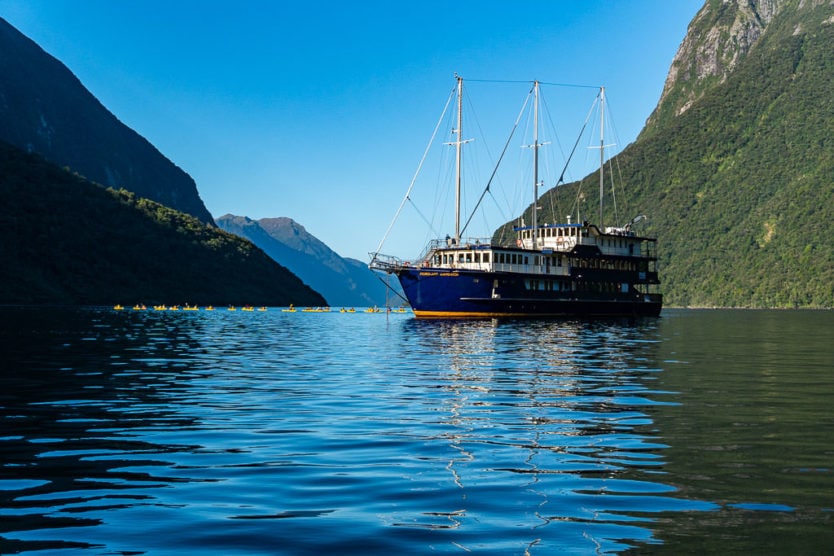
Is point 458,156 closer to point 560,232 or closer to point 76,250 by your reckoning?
point 560,232

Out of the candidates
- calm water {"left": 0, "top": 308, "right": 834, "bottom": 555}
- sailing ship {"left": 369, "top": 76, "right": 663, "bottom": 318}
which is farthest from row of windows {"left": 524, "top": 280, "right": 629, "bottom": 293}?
calm water {"left": 0, "top": 308, "right": 834, "bottom": 555}

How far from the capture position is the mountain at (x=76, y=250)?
147125 millimetres

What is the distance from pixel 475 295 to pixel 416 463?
2639 inches

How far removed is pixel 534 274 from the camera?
82.8 meters

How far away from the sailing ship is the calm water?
52869 mm

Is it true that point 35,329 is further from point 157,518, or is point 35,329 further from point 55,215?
point 55,215

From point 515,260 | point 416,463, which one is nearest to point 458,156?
point 515,260

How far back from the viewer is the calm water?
26.0 feet

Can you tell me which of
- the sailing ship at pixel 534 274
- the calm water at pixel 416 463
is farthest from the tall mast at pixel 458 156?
A: the calm water at pixel 416 463

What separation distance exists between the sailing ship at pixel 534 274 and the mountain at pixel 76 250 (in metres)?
86.1

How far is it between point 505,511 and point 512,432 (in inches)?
218

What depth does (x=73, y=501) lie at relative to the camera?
30.6 ft

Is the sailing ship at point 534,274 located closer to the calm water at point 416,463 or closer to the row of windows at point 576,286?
the row of windows at point 576,286

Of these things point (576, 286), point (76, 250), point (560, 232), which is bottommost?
point (576, 286)
